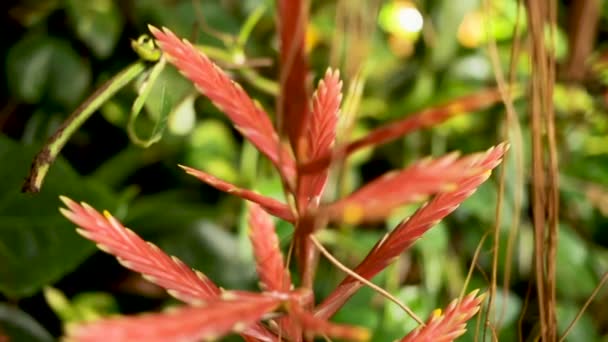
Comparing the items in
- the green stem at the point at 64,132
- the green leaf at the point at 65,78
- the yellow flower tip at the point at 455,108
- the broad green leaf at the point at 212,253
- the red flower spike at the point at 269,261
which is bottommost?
the broad green leaf at the point at 212,253

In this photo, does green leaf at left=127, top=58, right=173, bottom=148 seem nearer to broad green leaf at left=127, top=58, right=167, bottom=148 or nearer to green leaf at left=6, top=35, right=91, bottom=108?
broad green leaf at left=127, top=58, right=167, bottom=148

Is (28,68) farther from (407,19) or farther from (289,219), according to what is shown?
(289,219)

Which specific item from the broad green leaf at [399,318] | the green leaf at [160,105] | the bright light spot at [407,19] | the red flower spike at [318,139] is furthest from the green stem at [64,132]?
the bright light spot at [407,19]

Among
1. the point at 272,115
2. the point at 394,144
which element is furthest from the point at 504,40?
the point at 272,115

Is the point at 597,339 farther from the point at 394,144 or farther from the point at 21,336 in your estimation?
the point at 21,336

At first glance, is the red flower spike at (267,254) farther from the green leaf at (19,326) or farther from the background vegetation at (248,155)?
the green leaf at (19,326)

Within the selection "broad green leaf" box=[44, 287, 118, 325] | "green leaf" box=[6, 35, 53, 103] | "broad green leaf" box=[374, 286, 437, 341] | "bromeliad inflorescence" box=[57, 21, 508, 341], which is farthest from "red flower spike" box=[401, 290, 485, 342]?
"green leaf" box=[6, 35, 53, 103]
